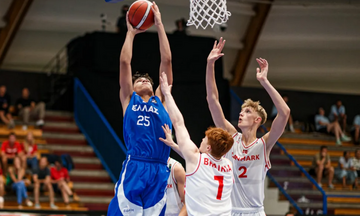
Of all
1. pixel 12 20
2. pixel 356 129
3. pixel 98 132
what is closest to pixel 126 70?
pixel 98 132

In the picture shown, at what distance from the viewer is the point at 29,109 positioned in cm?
1525

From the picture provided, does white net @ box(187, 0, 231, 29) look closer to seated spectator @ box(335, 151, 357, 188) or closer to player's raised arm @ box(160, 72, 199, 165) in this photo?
player's raised arm @ box(160, 72, 199, 165)

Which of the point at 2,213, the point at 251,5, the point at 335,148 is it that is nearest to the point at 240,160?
the point at 2,213

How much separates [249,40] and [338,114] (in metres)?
4.16

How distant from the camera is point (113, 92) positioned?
13.8 meters

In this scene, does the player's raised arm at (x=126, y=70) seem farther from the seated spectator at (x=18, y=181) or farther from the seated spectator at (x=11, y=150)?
the seated spectator at (x=11, y=150)

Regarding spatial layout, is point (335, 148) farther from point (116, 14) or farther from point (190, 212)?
point (190, 212)

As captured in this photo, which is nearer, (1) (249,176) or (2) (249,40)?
(1) (249,176)

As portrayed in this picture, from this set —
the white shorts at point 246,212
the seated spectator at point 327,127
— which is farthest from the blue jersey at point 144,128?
the seated spectator at point 327,127

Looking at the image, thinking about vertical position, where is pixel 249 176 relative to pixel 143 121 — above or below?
below

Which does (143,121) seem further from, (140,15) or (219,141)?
(140,15)

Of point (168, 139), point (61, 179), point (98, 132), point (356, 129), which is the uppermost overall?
point (356, 129)

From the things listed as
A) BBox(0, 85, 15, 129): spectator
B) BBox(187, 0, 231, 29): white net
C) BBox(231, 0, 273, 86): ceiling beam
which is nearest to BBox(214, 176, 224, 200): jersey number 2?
BBox(187, 0, 231, 29): white net

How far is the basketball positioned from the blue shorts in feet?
4.26
